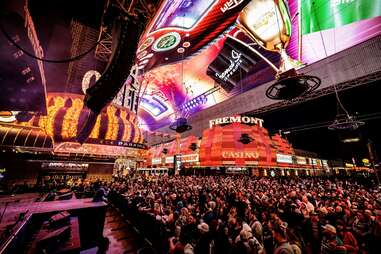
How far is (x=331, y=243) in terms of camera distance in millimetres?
3545

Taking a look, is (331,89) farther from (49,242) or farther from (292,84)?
(49,242)

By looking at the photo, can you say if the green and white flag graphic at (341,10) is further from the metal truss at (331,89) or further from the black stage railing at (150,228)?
the black stage railing at (150,228)

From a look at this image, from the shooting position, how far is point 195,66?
2050cm

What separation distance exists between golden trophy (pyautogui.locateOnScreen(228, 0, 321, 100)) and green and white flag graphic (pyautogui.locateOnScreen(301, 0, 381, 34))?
7.39 meters

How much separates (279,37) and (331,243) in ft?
15.8

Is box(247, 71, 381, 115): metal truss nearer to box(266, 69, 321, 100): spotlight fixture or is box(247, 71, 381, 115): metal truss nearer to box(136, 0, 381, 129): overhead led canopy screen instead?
box(136, 0, 381, 129): overhead led canopy screen

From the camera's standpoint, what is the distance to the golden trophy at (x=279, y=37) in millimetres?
2764

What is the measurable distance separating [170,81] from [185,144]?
1006 centimetres

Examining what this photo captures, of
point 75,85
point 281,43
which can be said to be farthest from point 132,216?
point 75,85

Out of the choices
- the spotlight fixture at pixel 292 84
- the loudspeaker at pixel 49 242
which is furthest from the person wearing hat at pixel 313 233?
the loudspeaker at pixel 49 242

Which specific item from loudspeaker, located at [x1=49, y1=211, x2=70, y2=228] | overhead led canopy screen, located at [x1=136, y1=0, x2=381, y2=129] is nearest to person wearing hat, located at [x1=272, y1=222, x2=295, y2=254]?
overhead led canopy screen, located at [x1=136, y1=0, x2=381, y2=129]

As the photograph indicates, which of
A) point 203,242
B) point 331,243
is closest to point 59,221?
point 203,242

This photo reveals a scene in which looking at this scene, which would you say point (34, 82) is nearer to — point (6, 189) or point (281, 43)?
point (281, 43)

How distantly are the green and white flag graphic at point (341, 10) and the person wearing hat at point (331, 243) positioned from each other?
1040cm
